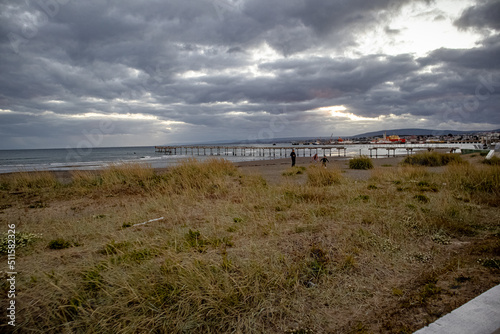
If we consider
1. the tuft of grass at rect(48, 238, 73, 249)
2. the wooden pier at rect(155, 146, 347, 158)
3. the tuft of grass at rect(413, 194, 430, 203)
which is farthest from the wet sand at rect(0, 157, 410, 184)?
the wooden pier at rect(155, 146, 347, 158)

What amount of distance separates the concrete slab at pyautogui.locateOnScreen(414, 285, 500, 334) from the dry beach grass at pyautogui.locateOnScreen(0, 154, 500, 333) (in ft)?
0.59

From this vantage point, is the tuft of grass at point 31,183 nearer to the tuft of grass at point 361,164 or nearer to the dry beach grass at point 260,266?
the dry beach grass at point 260,266

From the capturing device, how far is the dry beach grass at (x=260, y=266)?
2781 millimetres

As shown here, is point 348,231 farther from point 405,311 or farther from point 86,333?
point 86,333

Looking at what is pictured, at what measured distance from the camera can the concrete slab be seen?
234 cm

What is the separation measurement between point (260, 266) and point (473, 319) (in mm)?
2131

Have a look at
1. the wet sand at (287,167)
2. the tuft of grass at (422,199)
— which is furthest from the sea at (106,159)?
the tuft of grass at (422,199)

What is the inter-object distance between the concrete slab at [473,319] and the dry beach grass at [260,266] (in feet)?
0.59

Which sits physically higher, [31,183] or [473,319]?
[31,183]

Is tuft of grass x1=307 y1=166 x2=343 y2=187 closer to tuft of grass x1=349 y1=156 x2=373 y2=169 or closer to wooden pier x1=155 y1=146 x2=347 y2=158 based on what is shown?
tuft of grass x1=349 y1=156 x2=373 y2=169

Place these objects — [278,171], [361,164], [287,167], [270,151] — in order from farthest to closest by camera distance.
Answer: [270,151], [287,167], [278,171], [361,164]

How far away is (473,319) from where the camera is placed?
2477mm

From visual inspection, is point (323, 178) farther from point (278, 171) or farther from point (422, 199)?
point (278, 171)

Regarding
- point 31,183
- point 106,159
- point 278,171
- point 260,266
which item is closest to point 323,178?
point 260,266
